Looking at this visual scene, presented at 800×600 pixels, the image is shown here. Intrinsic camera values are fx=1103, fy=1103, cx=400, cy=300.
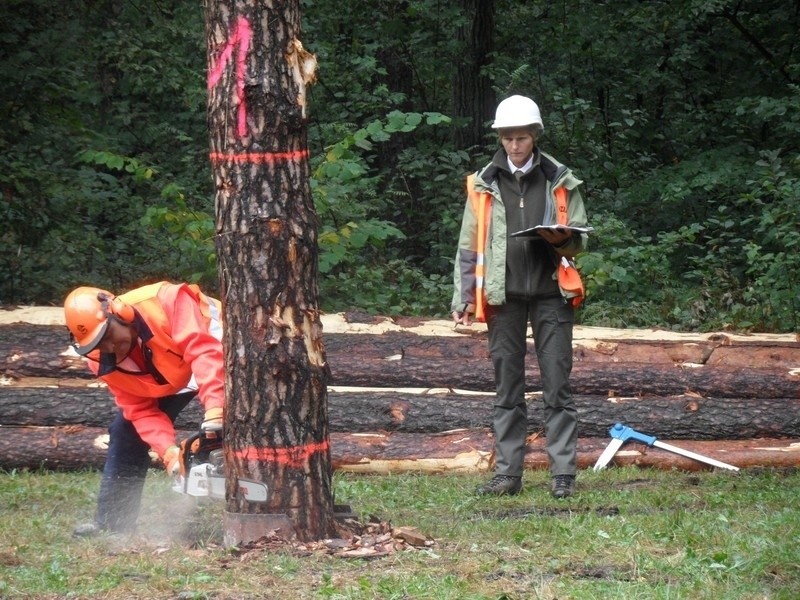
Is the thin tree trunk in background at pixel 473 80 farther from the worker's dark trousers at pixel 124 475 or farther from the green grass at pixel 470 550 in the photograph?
the worker's dark trousers at pixel 124 475

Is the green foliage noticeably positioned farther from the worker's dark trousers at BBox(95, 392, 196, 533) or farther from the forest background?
the worker's dark trousers at BBox(95, 392, 196, 533)

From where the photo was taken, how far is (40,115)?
13094 millimetres

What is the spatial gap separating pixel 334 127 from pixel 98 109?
16.5ft

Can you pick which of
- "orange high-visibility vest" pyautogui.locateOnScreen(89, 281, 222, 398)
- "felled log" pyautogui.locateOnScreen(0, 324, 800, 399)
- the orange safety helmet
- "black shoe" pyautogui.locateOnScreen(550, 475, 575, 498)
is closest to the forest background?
"felled log" pyautogui.locateOnScreen(0, 324, 800, 399)

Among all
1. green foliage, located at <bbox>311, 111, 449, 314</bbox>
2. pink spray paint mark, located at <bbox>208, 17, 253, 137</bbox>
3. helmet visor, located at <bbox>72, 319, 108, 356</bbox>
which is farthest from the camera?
green foliage, located at <bbox>311, 111, 449, 314</bbox>

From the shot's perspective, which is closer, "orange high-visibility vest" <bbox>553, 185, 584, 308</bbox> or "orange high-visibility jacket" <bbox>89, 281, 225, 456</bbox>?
"orange high-visibility jacket" <bbox>89, 281, 225, 456</bbox>

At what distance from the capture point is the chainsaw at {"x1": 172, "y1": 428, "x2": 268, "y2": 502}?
17.8 ft

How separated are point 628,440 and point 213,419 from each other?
3.45 meters

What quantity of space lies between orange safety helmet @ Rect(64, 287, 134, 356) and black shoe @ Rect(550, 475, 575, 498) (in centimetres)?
276

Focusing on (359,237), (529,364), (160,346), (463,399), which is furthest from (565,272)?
(359,237)

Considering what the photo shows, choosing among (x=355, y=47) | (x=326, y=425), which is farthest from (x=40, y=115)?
(x=326, y=425)

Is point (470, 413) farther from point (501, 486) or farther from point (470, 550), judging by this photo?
point (470, 550)

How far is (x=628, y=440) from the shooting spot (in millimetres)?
7781

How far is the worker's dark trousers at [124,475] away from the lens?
5996 millimetres
